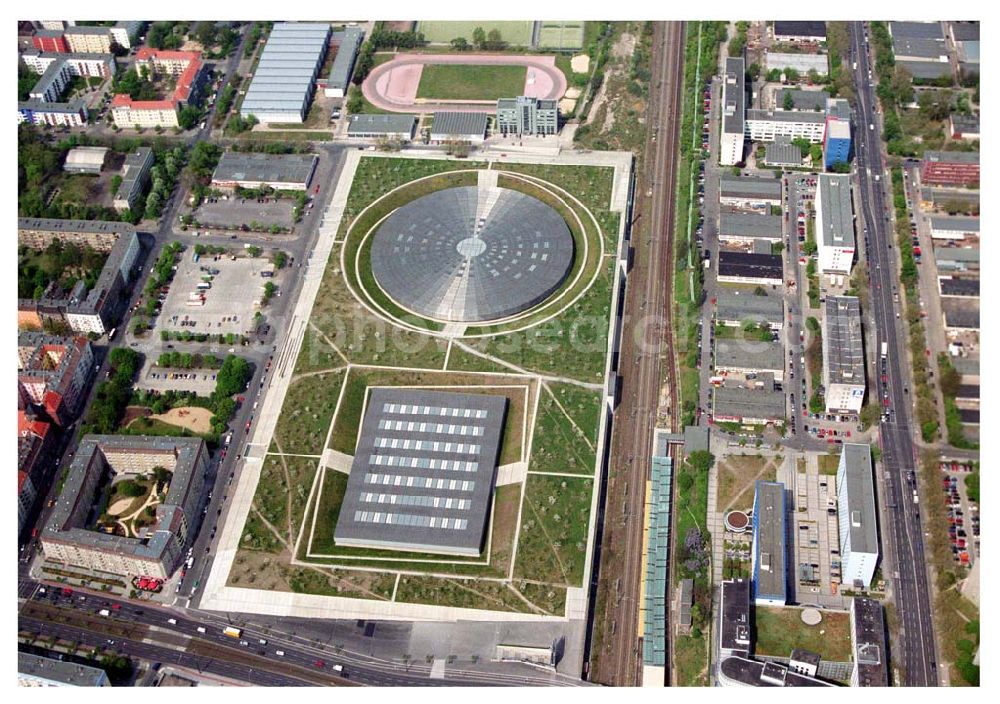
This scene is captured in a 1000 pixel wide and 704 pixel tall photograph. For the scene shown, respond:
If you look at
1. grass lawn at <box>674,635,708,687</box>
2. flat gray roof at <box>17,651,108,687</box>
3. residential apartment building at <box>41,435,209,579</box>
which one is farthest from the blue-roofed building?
flat gray roof at <box>17,651,108,687</box>

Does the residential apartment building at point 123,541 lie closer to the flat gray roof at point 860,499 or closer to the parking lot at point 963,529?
the flat gray roof at point 860,499

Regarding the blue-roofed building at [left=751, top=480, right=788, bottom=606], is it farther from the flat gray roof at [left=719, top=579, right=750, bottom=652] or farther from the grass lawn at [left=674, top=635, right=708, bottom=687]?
the grass lawn at [left=674, top=635, right=708, bottom=687]

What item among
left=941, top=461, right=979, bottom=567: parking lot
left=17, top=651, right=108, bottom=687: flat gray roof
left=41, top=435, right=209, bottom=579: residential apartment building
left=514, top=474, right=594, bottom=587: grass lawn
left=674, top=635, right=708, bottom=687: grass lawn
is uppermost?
left=941, top=461, right=979, bottom=567: parking lot

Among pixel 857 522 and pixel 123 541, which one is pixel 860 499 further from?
pixel 123 541

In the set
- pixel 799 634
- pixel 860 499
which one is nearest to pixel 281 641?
pixel 799 634

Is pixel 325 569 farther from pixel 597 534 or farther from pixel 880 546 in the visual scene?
pixel 880 546

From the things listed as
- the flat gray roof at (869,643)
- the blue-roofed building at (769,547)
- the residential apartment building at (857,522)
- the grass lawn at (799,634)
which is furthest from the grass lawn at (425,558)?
the flat gray roof at (869,643)
